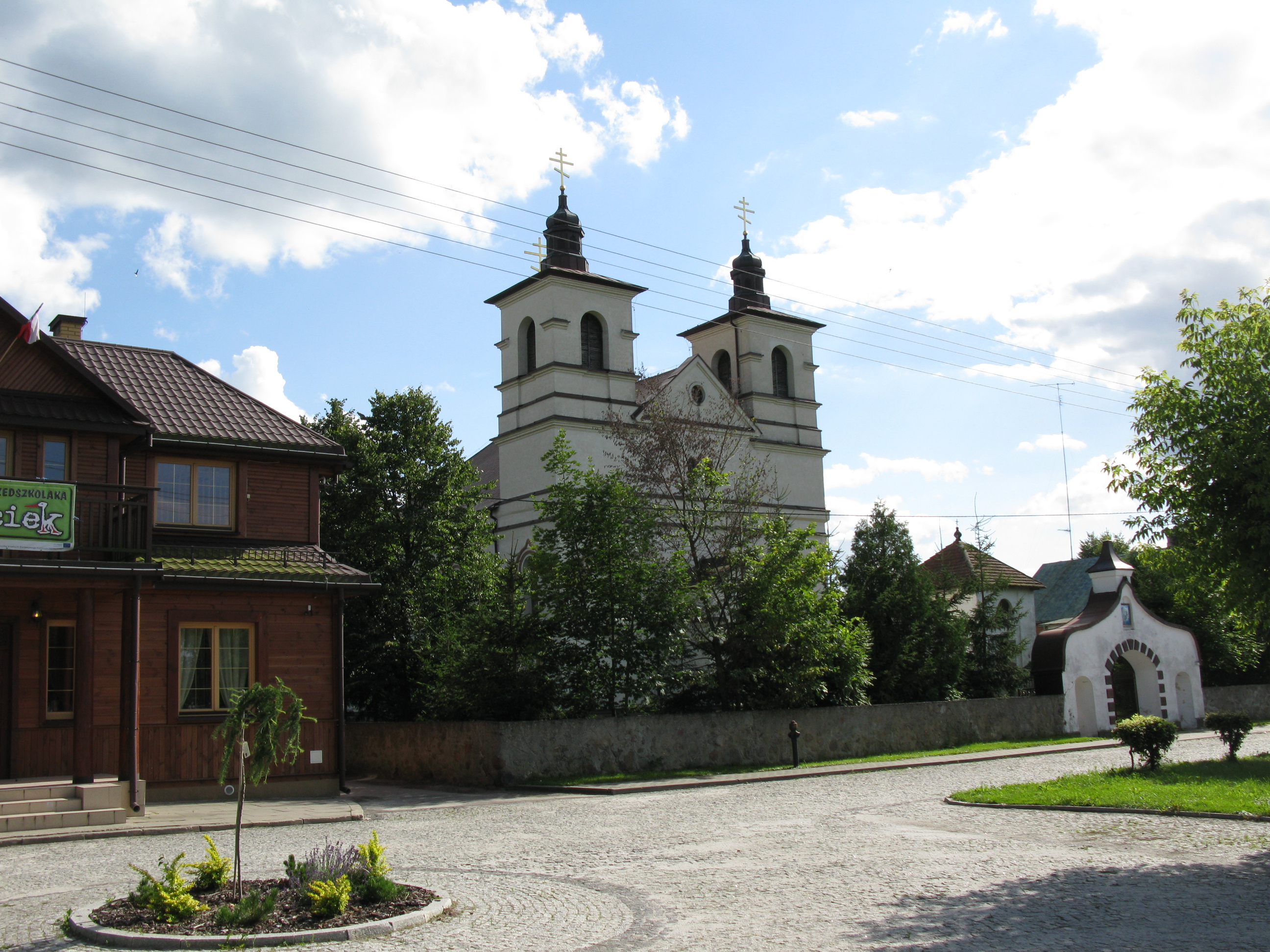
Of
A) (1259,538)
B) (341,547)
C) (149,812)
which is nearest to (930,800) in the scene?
(1259,538)

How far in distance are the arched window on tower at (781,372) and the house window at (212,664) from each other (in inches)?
1195

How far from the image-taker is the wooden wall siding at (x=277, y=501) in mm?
21859

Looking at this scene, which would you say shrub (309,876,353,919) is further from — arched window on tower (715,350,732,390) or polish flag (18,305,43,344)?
arched window on tower (715,350,732,390)

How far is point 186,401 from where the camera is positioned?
22328mm

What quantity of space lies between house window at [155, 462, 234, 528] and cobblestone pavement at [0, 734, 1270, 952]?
24.0 ft

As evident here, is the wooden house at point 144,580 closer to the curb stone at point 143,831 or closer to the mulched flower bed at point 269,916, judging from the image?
the curb stone at point 143,831

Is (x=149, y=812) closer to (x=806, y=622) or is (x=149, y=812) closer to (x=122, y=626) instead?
(x=122, y=626)

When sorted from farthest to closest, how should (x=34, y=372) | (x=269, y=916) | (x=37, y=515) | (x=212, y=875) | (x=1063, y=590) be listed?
(x=1063, y=590)
(x=34, y=372)
(x=37, y=515)
(x=212, y=875)
(x=269, y=916)

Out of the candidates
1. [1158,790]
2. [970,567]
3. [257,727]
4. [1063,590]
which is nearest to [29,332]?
[257,727]

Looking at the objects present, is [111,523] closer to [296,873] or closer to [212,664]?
[212,664]

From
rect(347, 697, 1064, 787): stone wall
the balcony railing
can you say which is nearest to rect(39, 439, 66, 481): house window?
the balcony railing

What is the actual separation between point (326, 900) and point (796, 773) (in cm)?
1667

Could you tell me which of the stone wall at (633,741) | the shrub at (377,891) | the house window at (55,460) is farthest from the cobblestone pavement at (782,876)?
the house window at (55,460)

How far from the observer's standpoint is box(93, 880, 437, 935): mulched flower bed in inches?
339
